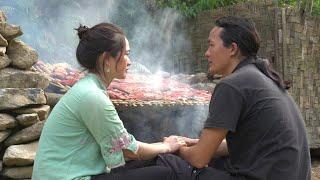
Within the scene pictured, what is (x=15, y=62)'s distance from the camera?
14.1 ft

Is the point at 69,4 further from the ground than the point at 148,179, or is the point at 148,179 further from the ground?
the point at 69,4

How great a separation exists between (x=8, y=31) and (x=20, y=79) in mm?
417

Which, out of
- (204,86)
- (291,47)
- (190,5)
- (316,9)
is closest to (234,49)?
(204,86)

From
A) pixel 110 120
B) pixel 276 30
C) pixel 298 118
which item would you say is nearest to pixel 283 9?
pixel 276 30

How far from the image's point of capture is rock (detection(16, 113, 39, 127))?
4.07m

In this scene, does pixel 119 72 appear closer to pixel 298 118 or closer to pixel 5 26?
pixel 298 118

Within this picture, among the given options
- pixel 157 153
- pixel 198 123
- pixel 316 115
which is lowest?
pixel 316 115

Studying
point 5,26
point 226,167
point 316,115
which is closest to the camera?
point 226,167

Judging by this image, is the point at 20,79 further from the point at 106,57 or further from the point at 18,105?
the point at 106,57

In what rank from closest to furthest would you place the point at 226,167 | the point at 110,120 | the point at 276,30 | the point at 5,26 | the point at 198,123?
the point at 110,120
the point at 226,167
the point at 5,26
the point at 198,123
the point at 276,30

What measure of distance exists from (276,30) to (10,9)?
3697 mm

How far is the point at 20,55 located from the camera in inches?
171

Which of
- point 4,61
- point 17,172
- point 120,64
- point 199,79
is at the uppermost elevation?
point 120,64

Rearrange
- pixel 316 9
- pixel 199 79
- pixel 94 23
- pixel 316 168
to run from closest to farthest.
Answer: pixel 199 79, pixel 316 168, pixel 94 23, pixel 316 9
